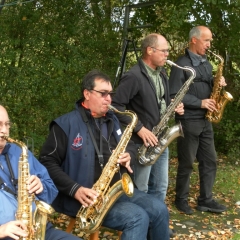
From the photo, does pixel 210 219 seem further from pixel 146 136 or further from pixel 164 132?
pixel 146 136

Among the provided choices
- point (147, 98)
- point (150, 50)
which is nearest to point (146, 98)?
point (147, 98)

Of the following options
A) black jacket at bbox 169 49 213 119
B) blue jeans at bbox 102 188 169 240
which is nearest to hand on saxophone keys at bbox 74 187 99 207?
blue jeans at bbox 102 188 169 240

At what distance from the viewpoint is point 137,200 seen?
3.53m

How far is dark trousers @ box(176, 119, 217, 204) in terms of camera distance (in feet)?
15.8

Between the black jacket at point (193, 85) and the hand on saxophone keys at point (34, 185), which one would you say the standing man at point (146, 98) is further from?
the hand on saxophone keys at point (34, 185)

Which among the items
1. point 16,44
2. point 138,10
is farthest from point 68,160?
point 138,10

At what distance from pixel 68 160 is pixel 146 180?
1.03 m

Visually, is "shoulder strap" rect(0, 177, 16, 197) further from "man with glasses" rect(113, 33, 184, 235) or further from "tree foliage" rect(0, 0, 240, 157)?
"tree foliage" rect(0, 0, 240, 157)

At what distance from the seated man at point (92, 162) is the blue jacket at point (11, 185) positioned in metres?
0.21

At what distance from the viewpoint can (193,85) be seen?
477 cm

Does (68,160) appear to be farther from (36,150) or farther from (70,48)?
(70,48)

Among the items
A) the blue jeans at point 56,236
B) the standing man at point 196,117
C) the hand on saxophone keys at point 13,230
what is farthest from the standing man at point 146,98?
the hand on saxophone keys at point 13,230

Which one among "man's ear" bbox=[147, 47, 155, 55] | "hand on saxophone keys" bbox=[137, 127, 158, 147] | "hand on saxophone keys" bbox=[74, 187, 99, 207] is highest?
"man's ear" bbox=[147, 47, 155, 55]

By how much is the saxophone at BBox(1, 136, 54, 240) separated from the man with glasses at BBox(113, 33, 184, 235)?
1.33 metres
